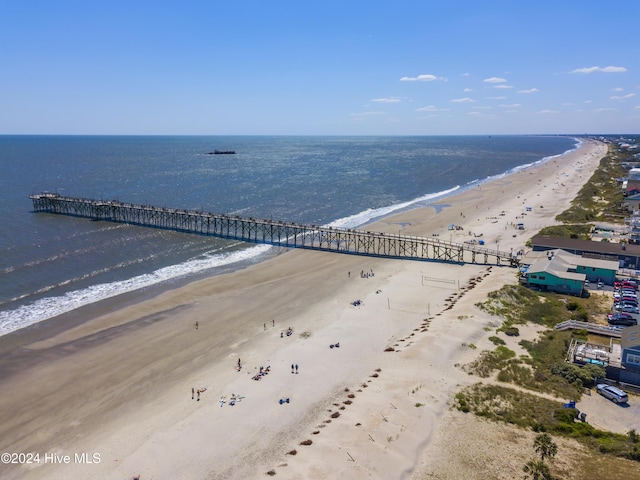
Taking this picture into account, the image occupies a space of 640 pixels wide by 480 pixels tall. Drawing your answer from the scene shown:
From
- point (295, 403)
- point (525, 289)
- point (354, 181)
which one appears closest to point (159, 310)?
point (295, 403)

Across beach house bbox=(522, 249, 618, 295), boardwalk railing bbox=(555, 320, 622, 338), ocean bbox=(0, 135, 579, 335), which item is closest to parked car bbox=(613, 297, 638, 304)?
beach house bbox=(522, 249, 618, 295)

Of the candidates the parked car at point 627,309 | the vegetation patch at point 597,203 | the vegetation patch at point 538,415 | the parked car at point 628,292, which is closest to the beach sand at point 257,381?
the vegetation patch at point 538,415

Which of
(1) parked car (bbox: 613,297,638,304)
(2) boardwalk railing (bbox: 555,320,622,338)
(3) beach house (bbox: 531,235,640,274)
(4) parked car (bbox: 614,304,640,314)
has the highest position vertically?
(3) beach house (bbox: 531,235,640,274)

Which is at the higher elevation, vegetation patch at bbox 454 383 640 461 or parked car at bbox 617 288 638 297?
parked car at bbox 617 288 638 297

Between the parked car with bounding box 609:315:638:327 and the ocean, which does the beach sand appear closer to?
the ocean

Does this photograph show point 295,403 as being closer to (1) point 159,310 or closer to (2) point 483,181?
(1) point 159,310

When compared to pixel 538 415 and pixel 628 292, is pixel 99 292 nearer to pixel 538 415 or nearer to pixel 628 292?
pixel 538 415
